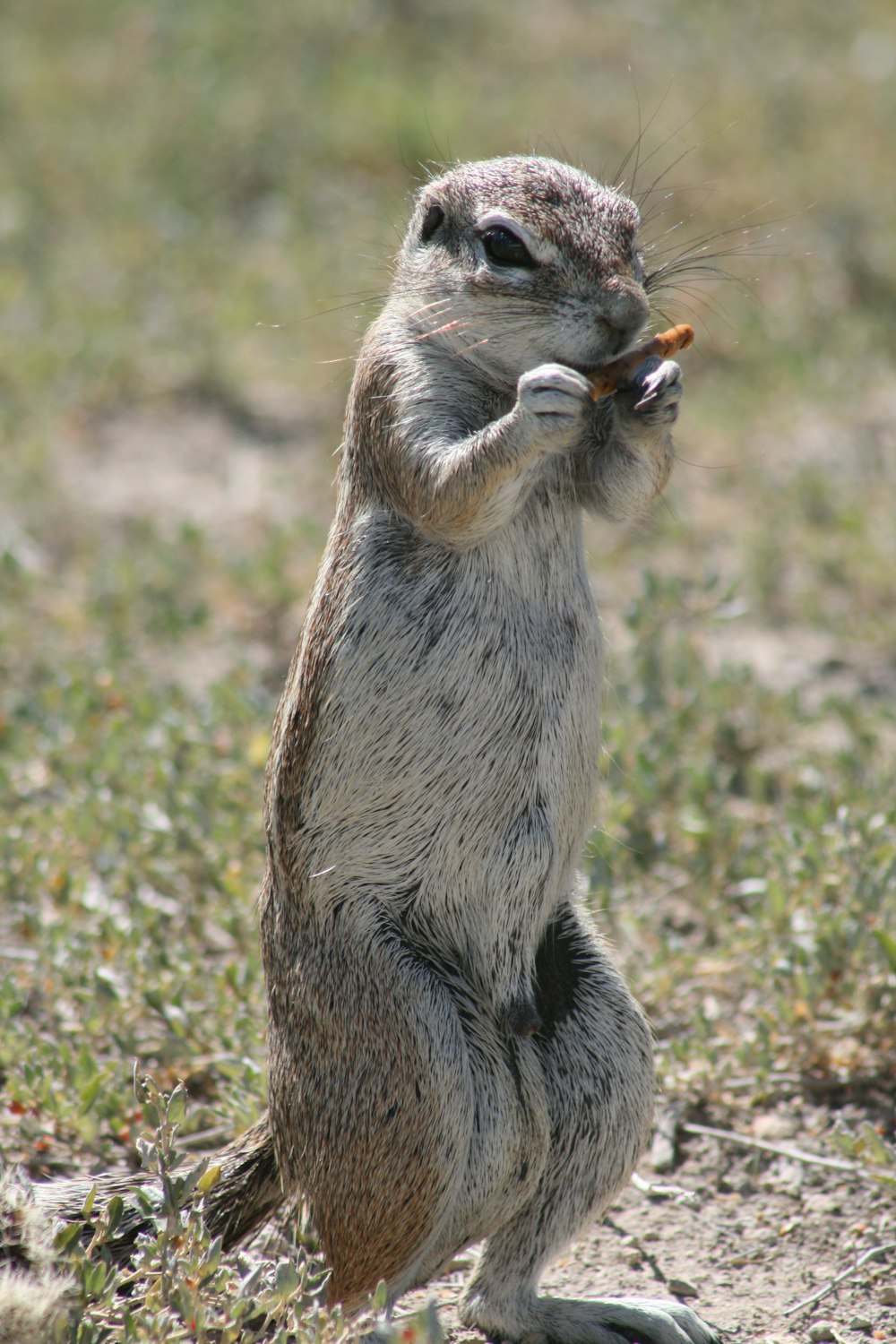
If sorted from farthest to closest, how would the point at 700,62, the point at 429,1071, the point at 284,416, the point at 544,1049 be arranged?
the point at 700,62, the point at 284,416, the point at 544,1049, the point at 429,1071

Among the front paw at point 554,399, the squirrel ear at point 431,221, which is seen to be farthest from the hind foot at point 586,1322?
the squirrel ear at point 431,221

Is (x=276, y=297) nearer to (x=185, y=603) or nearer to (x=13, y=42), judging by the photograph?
(x=185, y=603)

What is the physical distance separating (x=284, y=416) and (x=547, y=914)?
14.3 ft

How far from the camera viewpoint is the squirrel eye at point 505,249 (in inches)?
106

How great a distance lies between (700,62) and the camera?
9.14 metres

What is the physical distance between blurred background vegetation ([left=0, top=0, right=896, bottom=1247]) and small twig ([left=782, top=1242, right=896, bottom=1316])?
1.78 feet

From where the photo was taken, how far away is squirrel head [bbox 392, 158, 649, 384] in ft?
8.73

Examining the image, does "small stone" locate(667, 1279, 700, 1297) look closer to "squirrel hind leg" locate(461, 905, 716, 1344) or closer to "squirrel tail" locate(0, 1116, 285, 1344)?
"squirrel hind leg" locate(461, 905, 716, 1344)

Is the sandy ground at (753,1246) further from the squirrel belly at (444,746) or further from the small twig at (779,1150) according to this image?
the squirrel belly at (444,746)

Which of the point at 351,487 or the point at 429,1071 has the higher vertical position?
the point at 351,487

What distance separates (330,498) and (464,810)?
11.8 ft

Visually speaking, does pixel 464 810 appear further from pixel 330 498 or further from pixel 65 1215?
pixel 330 498

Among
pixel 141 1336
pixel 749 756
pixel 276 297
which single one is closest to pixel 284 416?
pixel 276 297

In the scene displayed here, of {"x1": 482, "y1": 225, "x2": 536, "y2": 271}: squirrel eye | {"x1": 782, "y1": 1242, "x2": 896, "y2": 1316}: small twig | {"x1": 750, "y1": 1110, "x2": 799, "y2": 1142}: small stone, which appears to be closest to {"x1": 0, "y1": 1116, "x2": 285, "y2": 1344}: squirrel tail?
{"x1": 782, "y1": 1242, "x2": 896, "y2": 1316}: small twig
